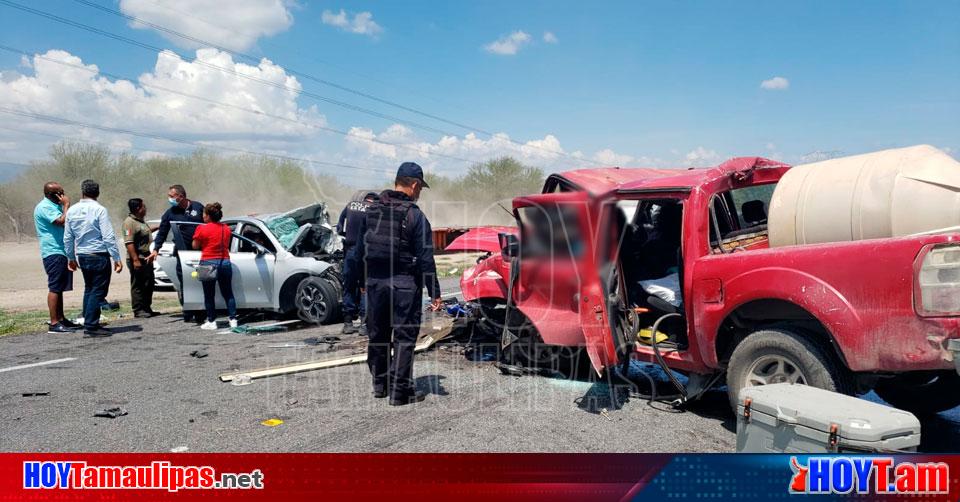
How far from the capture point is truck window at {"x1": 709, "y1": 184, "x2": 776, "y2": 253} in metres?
4.92

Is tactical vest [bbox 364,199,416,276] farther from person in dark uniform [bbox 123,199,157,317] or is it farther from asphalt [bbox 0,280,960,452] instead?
person in dark uniform [bbox 123,199,157,317]

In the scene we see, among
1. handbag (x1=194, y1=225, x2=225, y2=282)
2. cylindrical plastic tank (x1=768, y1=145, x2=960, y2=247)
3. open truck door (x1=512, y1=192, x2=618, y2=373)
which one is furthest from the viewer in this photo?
handbag (x1=194, y1=225, x2=225, y2=282)

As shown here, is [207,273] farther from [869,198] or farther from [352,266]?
[869,198]

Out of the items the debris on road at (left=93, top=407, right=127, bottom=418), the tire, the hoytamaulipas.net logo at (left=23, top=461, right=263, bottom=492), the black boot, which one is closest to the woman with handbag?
the black boot

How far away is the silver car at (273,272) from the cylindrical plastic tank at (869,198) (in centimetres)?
620

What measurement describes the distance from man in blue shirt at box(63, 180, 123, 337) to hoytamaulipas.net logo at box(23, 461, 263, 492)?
5501mm

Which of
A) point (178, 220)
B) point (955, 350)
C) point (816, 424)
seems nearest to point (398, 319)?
point (816, 424)

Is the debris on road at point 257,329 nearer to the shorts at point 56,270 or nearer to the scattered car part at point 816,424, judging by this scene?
the shorts at point 56,270

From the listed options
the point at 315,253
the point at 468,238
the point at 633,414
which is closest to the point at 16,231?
the point at 315,253

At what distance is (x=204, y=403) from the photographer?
5.29m

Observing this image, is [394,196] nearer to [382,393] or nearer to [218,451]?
[382,393]

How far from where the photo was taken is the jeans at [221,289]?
860cm

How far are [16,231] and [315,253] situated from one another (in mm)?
32187

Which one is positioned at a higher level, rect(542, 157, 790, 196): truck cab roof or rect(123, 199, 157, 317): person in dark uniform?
rect(542, 157, 790, 196): truck cab roof
